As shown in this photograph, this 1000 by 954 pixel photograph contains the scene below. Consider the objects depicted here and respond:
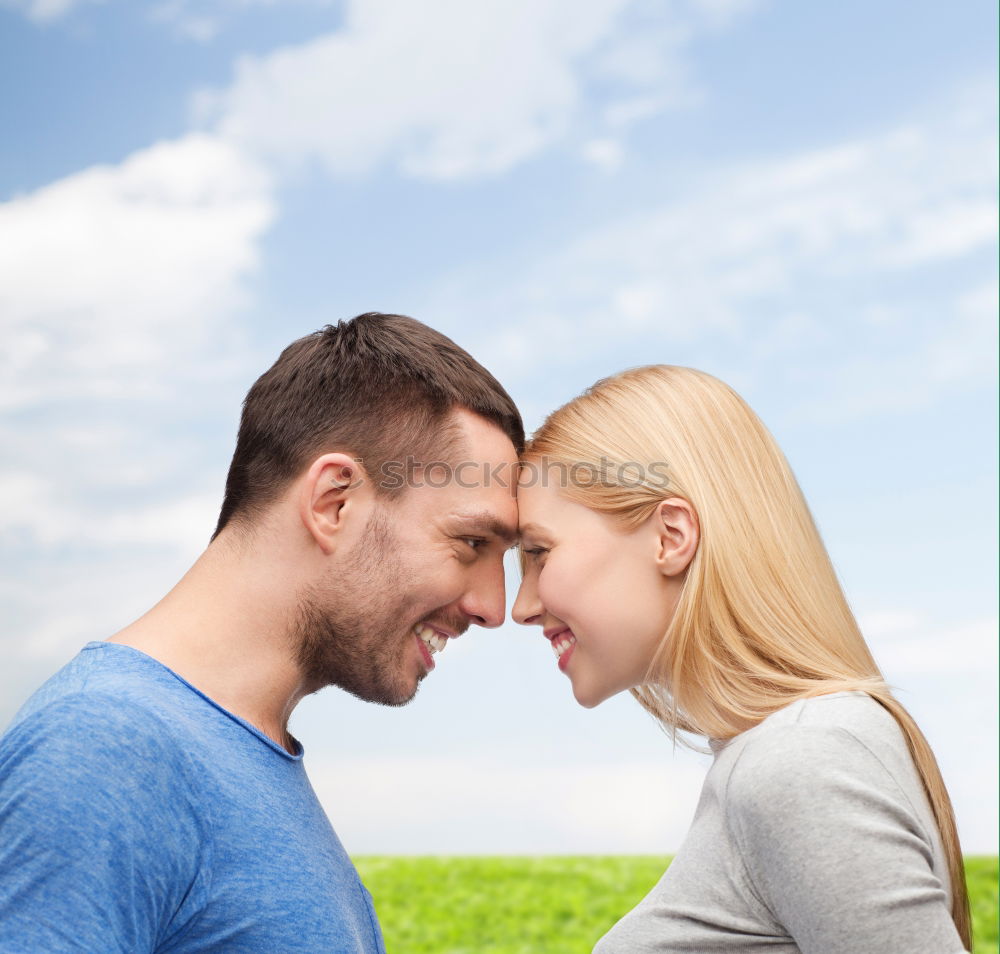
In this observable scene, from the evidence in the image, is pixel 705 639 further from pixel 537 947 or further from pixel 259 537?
pixel 537 947

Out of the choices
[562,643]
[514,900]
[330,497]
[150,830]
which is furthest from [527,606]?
[514,900]

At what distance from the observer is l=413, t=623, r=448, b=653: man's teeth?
292 cm

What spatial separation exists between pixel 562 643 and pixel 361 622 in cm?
51

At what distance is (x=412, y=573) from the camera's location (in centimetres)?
277

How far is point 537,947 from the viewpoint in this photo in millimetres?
6367

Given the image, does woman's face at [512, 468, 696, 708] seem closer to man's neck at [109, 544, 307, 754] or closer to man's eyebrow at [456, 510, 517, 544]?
man's eyebrow at [456, 510, 517, 544]

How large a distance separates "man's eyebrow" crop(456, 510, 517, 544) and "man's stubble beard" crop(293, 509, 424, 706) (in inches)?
7.1

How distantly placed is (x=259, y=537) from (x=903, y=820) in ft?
5.16

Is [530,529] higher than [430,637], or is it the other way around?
[530,529]

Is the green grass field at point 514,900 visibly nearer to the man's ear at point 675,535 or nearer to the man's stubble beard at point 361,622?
the man's stubble beard at point 361,622

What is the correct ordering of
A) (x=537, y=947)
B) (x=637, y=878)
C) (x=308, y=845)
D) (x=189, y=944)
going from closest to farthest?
1. (x=189, y=944)
2. (x=308, y=845)
3. (x=537, y=947)
4. (x=637, y=878)

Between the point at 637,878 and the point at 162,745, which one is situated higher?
the point at 162,745

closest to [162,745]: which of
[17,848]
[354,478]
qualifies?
[17,848]

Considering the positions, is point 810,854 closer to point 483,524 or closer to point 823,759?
point 823,759
